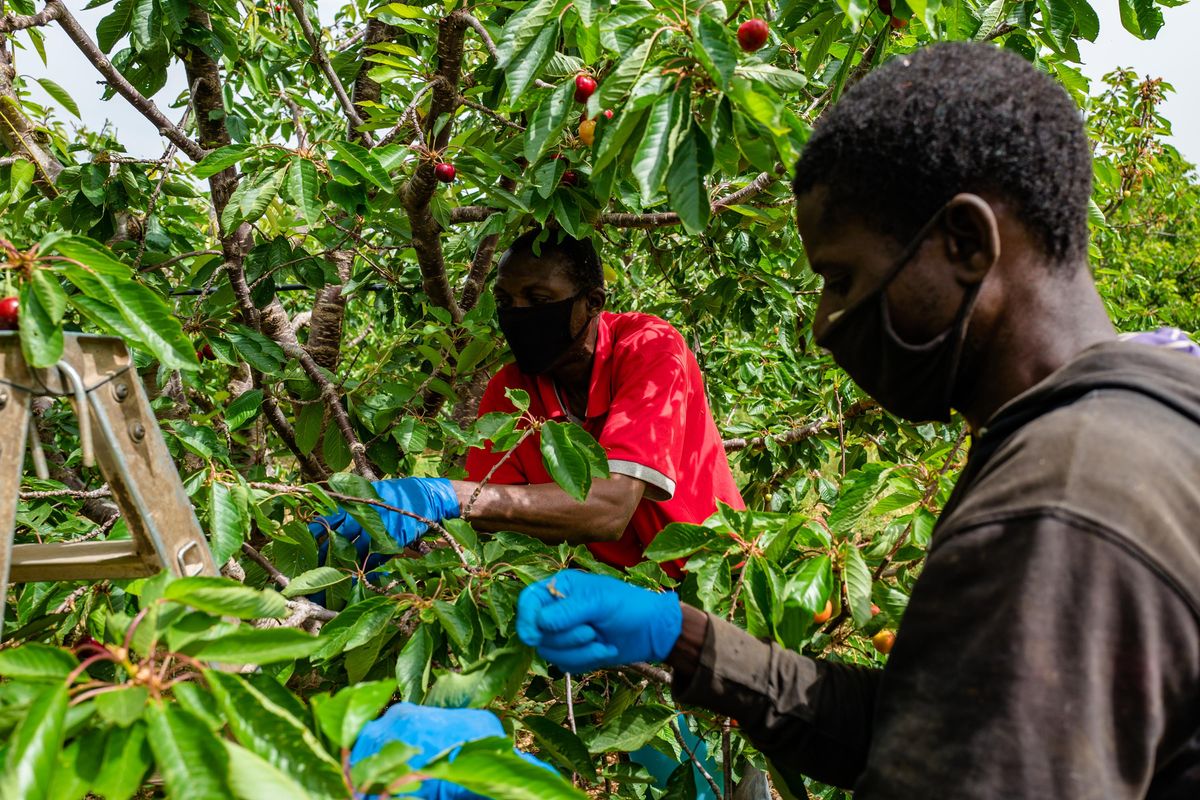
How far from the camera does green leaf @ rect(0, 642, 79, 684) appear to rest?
0.86 metres

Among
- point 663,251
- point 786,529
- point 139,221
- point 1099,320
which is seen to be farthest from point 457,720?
point 663,251

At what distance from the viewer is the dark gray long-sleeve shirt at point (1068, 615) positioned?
76cm

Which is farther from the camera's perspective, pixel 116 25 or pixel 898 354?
pixel 116 25

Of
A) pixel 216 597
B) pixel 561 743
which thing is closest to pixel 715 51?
pixel 216 597

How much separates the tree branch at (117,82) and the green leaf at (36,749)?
202 cm

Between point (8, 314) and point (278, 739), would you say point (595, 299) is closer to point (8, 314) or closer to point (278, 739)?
point (8, 314)

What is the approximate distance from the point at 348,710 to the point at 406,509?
1.42 meters

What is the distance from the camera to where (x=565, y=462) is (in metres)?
1.88

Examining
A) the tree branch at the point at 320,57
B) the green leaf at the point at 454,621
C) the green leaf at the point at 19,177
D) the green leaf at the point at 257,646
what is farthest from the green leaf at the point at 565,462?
the green leaf at the point at 19,177

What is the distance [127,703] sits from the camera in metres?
0.83

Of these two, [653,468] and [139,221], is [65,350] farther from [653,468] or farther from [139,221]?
[139,221]

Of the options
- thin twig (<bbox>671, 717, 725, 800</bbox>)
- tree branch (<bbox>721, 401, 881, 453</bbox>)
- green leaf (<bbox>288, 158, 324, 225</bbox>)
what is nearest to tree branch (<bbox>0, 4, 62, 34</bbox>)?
green leaf (<bbox>288, 158, 324, 225</bbox>)

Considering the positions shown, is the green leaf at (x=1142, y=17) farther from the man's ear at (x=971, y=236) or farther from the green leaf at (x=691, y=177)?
the man's ear at (x=971, y=236)

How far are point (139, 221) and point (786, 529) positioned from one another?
2288mm
